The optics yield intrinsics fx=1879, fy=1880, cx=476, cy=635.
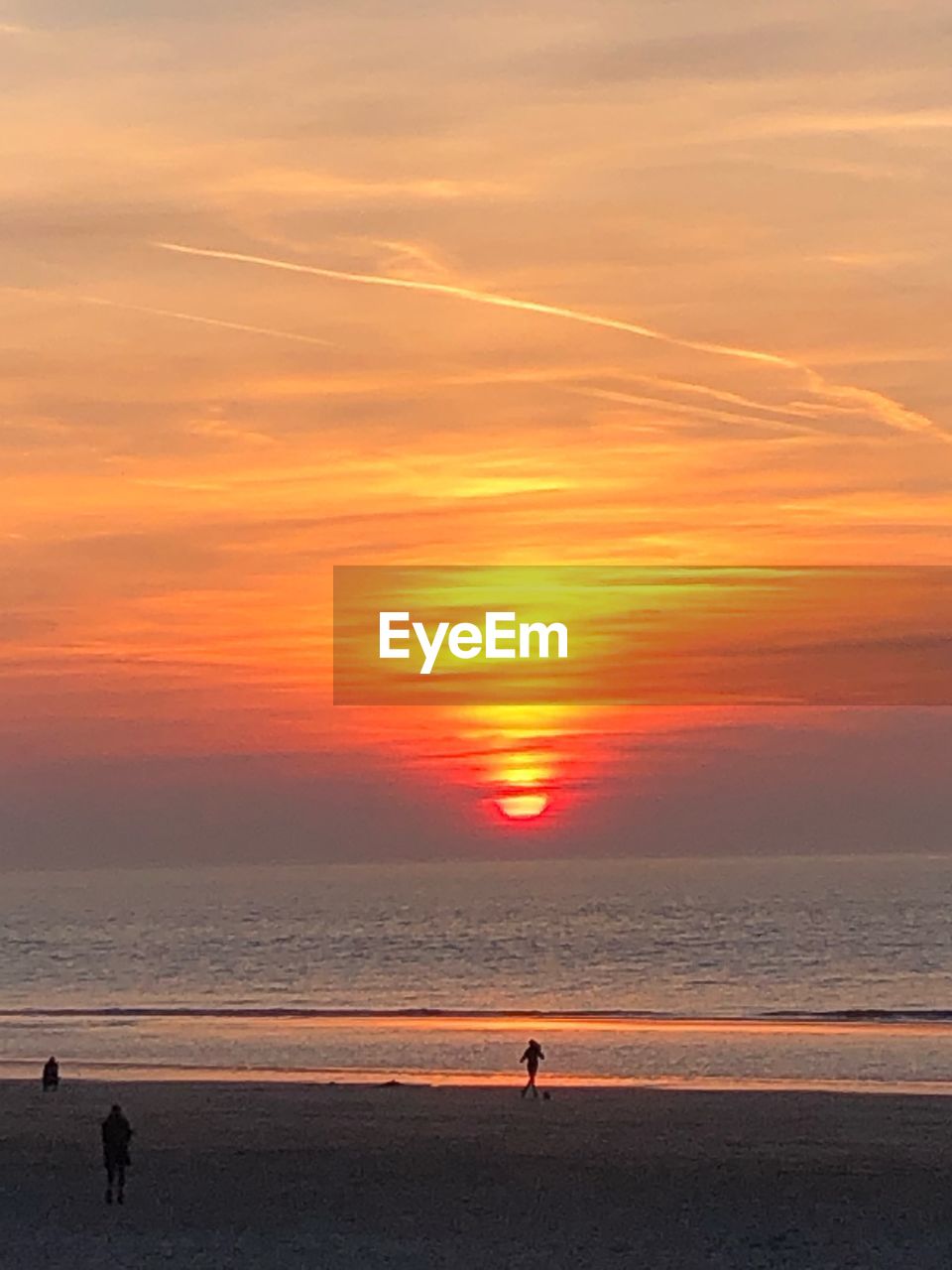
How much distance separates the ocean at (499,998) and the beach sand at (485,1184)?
29.8 ft

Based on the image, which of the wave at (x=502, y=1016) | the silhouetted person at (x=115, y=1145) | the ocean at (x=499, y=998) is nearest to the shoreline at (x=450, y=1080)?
the ocean at (x=499, y=998)

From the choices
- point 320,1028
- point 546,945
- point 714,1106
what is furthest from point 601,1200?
point 546,945

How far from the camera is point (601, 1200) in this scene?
2770 centimetres

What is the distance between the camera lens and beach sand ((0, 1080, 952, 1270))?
24.1 metres

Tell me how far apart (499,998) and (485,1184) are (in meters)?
62.4

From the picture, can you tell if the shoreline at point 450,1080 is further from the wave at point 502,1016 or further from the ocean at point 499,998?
the wave at point 502,1016

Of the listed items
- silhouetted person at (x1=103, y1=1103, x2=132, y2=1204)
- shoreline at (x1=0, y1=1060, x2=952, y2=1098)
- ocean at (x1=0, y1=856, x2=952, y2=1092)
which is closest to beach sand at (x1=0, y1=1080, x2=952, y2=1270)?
silhouetted person at (x1=103, y1=1103, x2=132, y2=1204)

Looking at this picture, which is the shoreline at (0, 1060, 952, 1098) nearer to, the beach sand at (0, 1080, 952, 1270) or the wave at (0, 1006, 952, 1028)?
the beach sand at (0, 1080, 952, 1270)

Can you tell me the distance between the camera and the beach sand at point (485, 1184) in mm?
24094

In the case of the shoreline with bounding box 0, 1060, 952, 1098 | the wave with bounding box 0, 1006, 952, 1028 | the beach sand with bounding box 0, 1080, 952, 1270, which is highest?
the wave with bounding box 0, 1006, 952, 1028

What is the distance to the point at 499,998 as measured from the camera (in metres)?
91.1

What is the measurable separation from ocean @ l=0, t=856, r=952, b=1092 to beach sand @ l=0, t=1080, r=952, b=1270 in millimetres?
9074

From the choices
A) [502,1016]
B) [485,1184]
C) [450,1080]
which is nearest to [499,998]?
[502,1016]

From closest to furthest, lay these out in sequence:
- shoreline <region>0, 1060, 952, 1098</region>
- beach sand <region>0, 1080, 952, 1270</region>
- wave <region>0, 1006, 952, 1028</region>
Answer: beach sand <region>0, 1080, 952, 1270</region>, shoreline <region>0, 1060, 952, 1098</region>, wave <region>0, 1006, 952, 1028</region>
